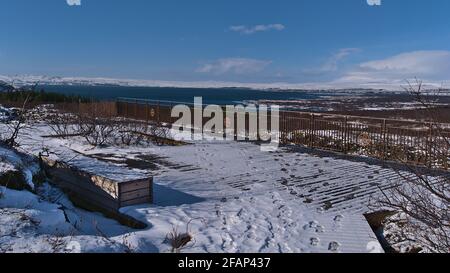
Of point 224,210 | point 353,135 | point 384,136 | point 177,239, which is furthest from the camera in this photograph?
point 353,135

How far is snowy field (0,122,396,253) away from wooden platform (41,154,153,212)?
211 millimetres

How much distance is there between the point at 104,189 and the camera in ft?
20.6

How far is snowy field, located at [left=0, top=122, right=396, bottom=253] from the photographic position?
4410mm

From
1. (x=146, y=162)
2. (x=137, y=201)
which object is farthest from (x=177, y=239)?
(x=146, y=162)

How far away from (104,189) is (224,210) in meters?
1.82

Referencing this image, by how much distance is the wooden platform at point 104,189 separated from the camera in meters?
6.01

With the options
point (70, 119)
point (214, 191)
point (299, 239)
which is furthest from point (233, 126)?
point (299, 239)

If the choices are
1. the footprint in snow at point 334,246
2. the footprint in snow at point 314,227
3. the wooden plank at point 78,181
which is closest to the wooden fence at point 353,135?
the footprint in snow at point 314,227

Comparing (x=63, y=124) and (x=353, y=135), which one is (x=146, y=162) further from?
(x=353, y=135)

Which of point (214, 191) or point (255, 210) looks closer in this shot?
point (255, 210)

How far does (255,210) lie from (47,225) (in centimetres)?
271

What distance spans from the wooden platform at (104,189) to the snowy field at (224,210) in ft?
0.69

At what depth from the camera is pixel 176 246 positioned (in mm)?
4496

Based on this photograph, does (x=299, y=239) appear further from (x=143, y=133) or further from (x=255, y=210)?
(x=143, y=133)
